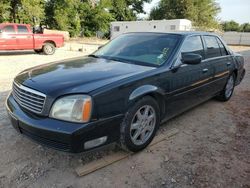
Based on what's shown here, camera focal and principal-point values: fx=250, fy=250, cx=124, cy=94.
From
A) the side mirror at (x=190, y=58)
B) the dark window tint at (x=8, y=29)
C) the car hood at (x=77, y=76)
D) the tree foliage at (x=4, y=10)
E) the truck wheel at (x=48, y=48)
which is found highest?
the tree foliage at (x=4, y=10)

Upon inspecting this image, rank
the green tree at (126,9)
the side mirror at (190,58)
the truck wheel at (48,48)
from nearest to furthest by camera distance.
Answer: the side mirror at (190,58) → the truck wheel at (48,48) → the green tree at (126,9)

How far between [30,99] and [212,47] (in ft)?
11.4

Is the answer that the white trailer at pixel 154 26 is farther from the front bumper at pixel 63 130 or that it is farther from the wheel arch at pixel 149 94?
the front bumper at pixel 63 130

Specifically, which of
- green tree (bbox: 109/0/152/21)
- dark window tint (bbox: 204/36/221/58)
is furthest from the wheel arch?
green tree (bbox: 109/0/152/21)

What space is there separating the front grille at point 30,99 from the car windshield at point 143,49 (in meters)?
1.42

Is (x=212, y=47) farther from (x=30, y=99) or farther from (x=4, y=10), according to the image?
(x=4, y=10)

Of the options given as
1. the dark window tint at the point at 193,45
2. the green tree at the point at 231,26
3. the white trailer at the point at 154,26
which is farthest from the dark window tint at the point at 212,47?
the green tree at the point at 231,26

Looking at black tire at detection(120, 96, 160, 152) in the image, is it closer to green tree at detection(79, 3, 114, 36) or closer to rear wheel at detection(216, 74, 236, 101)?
rear wheel at detection(216, 74, 236, 101)

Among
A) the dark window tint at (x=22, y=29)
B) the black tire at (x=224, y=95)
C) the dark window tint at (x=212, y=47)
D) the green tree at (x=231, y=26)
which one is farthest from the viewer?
the green tree at (x=231, y=26)

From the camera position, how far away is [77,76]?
9.70ft

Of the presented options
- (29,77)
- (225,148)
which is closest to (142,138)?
(225,148)

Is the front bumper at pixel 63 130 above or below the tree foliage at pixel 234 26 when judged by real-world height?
below

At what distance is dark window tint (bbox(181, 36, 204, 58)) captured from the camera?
389 centimetres

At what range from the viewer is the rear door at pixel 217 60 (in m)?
4.60
